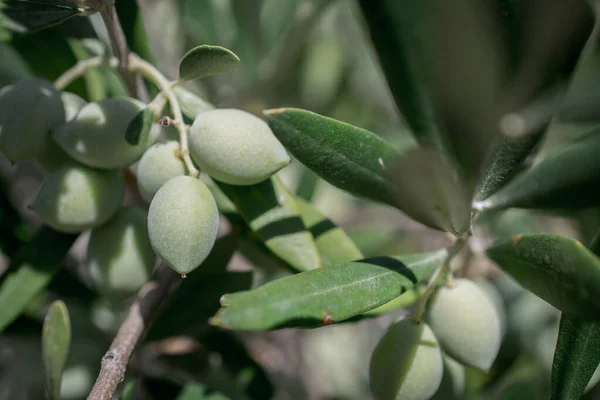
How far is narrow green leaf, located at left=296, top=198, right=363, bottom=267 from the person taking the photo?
84cm

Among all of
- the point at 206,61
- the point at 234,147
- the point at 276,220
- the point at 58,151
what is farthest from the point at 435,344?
the point at 58,151

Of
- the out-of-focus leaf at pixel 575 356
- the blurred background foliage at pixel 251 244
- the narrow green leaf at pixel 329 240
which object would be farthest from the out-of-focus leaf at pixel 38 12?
the out-of-focus leaf at pixel 575 356

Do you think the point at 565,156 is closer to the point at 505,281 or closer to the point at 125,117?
the point at 125,117

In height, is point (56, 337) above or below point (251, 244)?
above

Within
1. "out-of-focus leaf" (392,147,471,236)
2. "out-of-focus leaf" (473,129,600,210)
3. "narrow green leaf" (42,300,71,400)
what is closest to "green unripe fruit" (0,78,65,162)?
"narrow green leaf" (42,300,71,400)

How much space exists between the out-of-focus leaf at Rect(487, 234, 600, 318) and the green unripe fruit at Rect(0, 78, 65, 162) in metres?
0.65

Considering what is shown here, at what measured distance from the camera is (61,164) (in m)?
0.90

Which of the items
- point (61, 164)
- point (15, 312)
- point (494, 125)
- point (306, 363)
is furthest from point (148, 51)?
point (306, 363)

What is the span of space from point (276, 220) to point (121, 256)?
0.78 feet

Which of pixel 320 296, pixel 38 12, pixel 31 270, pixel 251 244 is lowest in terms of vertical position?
pixel 251 244

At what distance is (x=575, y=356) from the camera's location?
2.35ft

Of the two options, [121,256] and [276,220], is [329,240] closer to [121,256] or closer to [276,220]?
[276,220]

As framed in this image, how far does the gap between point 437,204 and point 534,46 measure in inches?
8.4

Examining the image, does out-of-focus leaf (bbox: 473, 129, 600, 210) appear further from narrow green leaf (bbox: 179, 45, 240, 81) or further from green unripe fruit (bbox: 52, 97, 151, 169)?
green unripe fruit (bbox: 52, 97, 151, 169)
